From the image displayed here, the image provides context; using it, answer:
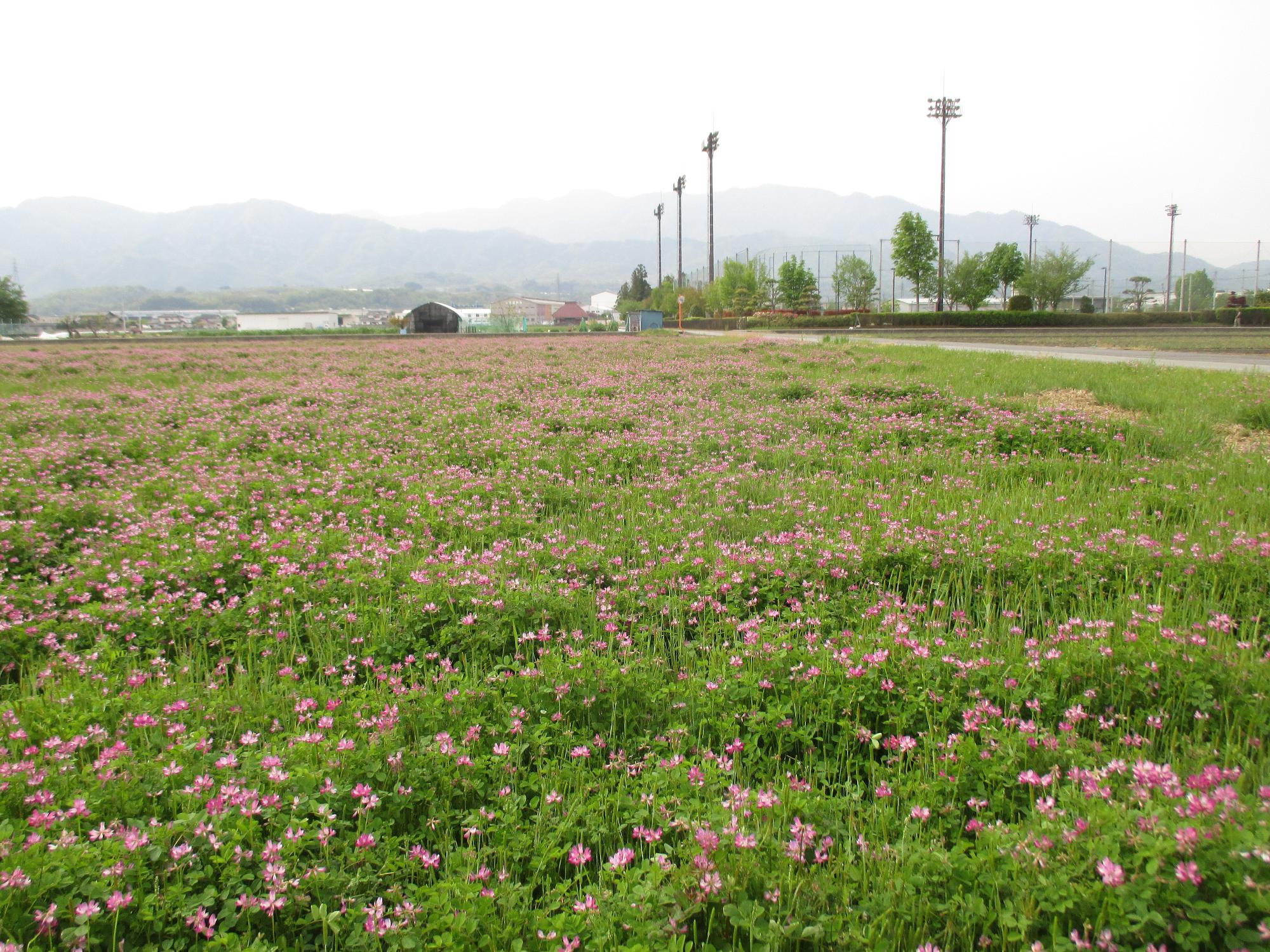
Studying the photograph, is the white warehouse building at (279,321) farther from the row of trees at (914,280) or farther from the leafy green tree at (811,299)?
the leafy green tree at (811,299)

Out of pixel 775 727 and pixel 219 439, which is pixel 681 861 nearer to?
pixel 775 727

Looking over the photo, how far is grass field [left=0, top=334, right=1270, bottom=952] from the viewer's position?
7.00 feet

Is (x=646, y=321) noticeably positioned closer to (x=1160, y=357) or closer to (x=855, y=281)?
(x=855, y=281)

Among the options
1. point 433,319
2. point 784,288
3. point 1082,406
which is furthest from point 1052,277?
point 1082,406

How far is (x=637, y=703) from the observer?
3441mm

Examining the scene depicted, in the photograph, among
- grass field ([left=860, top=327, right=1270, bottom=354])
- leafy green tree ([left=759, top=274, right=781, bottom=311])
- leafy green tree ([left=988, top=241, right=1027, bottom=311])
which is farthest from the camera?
leafy green tree ([left=759, top=274, right=781, bottom=311])

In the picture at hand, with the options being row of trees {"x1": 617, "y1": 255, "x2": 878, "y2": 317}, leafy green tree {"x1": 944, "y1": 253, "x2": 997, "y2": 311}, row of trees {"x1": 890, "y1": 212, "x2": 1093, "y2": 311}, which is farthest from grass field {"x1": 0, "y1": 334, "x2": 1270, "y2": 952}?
row of trees {"x1": 617, "y1": 255, "x2": 878, "y2": 317}

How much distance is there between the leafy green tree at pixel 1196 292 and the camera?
83125 millimetres

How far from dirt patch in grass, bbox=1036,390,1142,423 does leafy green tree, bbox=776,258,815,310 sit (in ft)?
215

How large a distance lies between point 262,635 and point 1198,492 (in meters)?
7.52

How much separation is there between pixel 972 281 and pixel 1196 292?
6260 cm

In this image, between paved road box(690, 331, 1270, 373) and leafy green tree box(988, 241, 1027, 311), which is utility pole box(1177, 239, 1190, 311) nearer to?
leafy green tree box(988, 241, 1027, 311)

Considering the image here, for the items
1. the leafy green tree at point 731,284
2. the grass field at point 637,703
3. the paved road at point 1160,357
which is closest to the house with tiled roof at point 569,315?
the leafy green tree at point 731,284

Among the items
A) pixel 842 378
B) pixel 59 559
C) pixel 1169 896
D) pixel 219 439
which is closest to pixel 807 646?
pixel 1169 896
